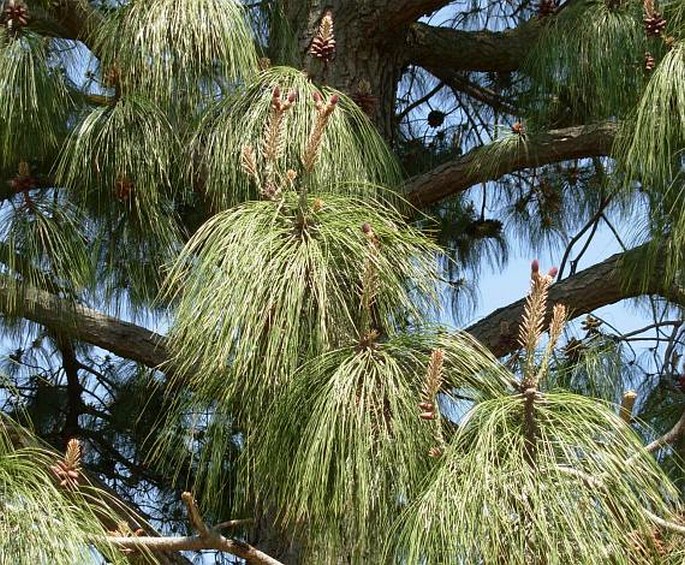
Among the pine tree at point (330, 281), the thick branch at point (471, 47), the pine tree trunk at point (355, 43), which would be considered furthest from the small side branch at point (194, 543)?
the thick branch at point (471, 47)

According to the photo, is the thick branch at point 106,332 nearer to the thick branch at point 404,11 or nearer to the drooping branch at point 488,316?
the drooping branch at point 488,316

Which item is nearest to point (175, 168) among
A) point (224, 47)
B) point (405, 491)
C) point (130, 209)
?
point (130, 209)

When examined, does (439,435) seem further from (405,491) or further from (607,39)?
(607,39)

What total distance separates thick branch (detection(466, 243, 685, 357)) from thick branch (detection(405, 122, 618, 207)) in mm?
180

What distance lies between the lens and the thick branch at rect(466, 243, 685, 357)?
2164 millimetres

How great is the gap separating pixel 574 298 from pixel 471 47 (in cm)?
64

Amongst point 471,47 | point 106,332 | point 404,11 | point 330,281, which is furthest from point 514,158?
point 330,281

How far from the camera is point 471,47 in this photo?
264cm

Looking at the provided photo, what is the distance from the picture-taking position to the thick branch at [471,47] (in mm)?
2619

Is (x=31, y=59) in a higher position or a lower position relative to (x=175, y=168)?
higher

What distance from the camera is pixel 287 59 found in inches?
89.7

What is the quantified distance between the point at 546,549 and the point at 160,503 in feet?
5.79

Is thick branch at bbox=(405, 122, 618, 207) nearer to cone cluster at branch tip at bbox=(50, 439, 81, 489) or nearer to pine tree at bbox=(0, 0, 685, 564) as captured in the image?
pine tree at bbox=(0, 0, 685, 564)

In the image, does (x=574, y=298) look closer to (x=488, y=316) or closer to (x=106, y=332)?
(x=488, y=316)
